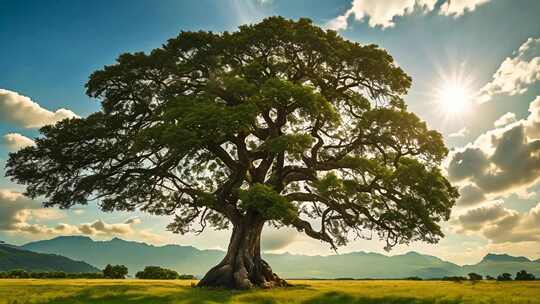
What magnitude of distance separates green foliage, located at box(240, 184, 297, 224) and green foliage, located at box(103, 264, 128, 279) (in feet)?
72.8

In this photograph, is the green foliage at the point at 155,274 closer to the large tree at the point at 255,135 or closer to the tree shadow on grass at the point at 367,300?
the large tree at the point at 255,135

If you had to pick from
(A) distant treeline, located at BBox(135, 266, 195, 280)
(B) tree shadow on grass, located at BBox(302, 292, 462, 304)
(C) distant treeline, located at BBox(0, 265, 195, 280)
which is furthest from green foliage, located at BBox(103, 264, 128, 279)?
(B) tree shadow on grass, located at BBox(302, 292, 462, 304)

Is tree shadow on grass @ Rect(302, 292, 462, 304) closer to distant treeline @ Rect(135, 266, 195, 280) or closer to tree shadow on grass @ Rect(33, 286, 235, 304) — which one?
tree shadow on grass @ Rect(33, 286, 235, 304)

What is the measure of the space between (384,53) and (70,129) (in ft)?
71.0

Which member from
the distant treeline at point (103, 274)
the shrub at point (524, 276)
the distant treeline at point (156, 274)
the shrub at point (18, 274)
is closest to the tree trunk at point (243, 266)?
the distant treeline at point (103, 274)

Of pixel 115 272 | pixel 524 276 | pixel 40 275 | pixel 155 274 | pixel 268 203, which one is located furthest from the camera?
pixel 155 274

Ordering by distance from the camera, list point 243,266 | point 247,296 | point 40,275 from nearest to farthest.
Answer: point 247,296 < point 243,266 < point 40,275

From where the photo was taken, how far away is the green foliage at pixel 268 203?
23.7 metres

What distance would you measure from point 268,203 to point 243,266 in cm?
695

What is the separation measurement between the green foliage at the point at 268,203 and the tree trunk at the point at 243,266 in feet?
20.5

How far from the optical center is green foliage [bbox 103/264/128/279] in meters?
41.2

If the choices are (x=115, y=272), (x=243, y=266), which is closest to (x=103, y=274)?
(x=115, y=272)

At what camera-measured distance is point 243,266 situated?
95.5 feet

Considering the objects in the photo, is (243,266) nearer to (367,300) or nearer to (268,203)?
(268,203)
